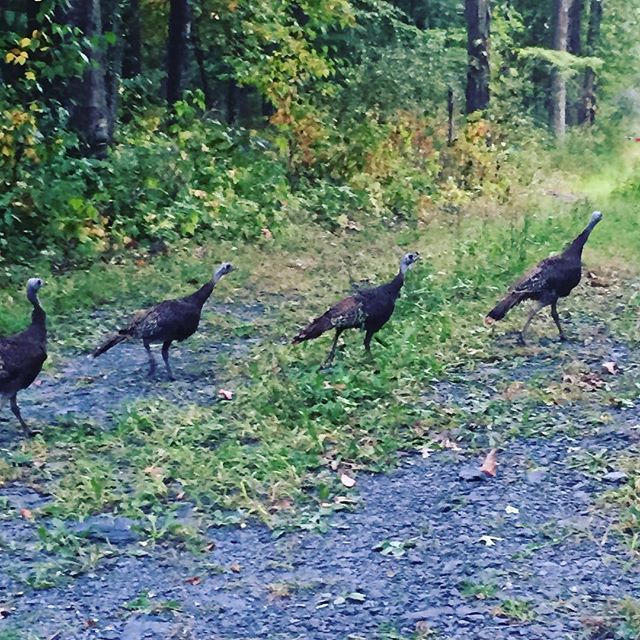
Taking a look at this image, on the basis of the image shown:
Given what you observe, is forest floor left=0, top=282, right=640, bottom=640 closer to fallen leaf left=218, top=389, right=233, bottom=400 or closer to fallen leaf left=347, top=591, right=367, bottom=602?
fallen leaf left=347, top=591, right=367, bottom=602

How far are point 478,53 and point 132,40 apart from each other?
8.06 m

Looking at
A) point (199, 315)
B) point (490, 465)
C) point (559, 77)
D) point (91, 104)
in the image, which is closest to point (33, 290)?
point (199, 315)

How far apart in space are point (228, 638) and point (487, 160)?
14487 millimetres

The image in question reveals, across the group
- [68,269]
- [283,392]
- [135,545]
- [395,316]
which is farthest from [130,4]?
[135,545]

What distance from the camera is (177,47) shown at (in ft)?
59.9

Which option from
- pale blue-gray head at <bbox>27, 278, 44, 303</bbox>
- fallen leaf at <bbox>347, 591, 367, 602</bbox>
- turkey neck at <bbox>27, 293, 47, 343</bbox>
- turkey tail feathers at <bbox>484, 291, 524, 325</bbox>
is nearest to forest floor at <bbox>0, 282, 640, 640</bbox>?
fallen leaf at <bbox>347, 591, 367, 602</bbox>

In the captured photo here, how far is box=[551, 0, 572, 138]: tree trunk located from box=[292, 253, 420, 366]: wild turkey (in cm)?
1972

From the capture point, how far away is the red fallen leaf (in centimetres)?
638

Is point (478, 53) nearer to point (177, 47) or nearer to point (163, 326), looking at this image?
point (177, 47)

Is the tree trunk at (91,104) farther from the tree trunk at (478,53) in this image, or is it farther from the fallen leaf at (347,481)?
the fallen leaf at (347,481)

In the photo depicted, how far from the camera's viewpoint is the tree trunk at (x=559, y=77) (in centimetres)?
2672

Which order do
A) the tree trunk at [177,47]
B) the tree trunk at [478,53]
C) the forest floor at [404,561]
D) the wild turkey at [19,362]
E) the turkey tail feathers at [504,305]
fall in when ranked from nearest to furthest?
1. the forest floor at [404,561]
2. the wild turkey at [19,362]
3. the turkey tail feathers at [504,305]
4. the tree trunk at [177,47]
5. the tree trunk at [478,53]

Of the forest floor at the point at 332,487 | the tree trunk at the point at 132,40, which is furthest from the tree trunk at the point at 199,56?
the forest floor at the point at 332,487

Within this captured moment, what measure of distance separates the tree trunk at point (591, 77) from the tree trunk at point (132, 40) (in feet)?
52.8
